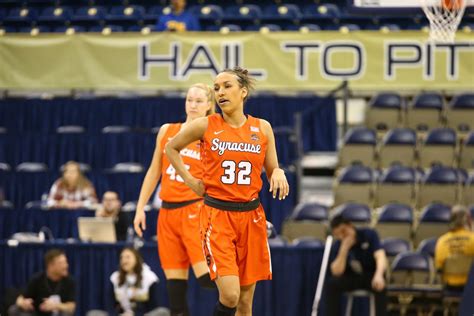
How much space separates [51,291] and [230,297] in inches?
195

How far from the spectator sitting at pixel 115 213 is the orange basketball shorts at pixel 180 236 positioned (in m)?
4.76

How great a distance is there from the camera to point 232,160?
21.1 feet

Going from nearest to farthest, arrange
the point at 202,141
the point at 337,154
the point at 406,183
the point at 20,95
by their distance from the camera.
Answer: the point at 202,141
the point at 406,183
the point at 337,154
the point at 20,95

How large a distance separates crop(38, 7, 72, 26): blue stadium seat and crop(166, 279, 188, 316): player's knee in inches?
483

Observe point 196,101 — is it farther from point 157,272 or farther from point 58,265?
point 157,272

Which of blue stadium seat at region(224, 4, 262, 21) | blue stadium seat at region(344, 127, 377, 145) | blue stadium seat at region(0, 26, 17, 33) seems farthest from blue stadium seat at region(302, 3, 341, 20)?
blue stadium seat at region(0, 26, 17, 33)

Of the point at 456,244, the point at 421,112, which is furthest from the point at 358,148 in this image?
the point at 456,244

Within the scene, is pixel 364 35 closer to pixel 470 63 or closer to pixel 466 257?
pixel 470 63

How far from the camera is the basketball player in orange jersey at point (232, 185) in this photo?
6.43 m

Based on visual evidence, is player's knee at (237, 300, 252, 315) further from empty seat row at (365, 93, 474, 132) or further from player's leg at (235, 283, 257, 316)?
empty seat row at (365, 93, 474, 132)

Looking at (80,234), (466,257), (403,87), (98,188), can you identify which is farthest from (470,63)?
(80,234)

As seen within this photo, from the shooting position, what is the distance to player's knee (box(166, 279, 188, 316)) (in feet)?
25.7

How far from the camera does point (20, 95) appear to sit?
60.1ft

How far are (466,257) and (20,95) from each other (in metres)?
9.06
